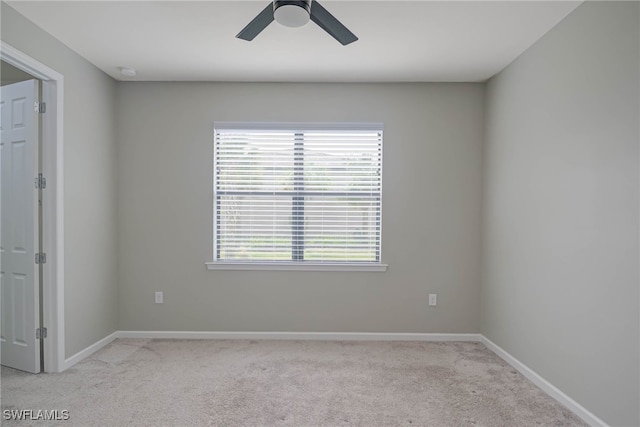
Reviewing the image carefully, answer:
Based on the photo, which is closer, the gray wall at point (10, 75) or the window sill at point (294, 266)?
the gray wall at point (10, 75)

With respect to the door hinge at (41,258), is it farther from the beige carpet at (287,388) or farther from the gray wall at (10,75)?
the gray wall at (10,75)

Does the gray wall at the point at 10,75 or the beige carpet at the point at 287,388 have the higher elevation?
the gray wall at the point at 10,75

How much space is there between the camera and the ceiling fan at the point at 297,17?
1.74 m

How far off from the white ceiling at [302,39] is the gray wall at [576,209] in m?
0.36

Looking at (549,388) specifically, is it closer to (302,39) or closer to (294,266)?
(294,266)

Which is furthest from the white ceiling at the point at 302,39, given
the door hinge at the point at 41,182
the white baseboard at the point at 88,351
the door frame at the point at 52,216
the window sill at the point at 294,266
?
the white baseboard at the point at 88,351

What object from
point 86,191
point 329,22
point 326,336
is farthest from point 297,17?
point 326,336

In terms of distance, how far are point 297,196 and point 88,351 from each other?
7.92 feet

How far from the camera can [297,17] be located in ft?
5.90

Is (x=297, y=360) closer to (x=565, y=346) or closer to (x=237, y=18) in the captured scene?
(x=565, y=346)

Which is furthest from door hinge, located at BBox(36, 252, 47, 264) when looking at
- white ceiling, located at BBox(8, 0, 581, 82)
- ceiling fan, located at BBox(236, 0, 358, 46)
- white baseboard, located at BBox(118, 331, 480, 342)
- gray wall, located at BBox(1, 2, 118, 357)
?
ceiling fan, located at BBox(236, 0, 358, 46)

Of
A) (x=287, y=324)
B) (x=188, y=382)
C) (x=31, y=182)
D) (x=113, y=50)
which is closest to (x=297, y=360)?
(x=287, y=324)

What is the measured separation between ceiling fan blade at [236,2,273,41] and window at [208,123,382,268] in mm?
1635

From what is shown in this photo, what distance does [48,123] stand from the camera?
2.78 meters
